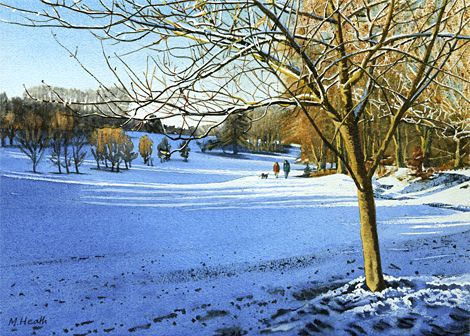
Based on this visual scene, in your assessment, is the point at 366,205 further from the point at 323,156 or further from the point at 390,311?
the point at 323,156

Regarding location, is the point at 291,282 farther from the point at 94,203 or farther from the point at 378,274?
the point at 94,203

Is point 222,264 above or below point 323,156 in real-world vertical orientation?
below

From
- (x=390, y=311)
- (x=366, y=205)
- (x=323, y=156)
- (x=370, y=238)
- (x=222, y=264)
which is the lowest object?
(x=222, y=264)

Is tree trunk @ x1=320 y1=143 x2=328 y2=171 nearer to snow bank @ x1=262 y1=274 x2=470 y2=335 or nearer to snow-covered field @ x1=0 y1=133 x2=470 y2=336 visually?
snow-covered field @ x1=0 y1=133 x2=470 y2=336

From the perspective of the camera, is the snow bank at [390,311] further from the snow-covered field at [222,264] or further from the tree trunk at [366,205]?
the tree trunk at [366,205]

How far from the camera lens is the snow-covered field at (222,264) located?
147 inches

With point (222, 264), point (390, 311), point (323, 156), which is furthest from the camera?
point (323, 156)

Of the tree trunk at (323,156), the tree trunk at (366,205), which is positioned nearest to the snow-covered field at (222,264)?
the tree trunk at (366,205)

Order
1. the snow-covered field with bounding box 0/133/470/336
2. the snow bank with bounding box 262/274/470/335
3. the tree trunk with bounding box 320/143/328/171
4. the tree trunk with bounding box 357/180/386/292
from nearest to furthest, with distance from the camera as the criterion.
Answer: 1. the snow bank with bounding box 262/274/470/335
2. the snow-covered field with bounding box 0/133/470/336
3. the tree trunk with bounding box 357/180/386/292
4. the tree trunk with bounding box 320/143/328/171

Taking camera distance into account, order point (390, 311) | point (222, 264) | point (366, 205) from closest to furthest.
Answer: point (390, 311) → point (366, 205) → point (222, 264)

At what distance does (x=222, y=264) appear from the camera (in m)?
6.11

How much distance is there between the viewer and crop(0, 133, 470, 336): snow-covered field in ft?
12.3
